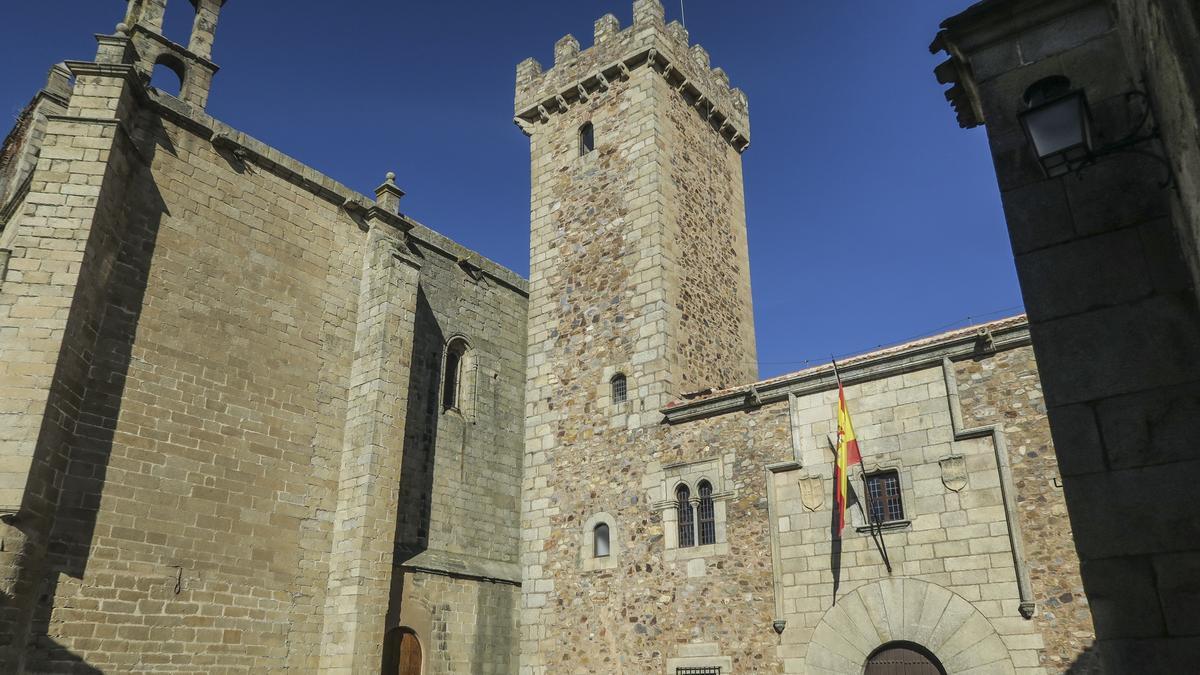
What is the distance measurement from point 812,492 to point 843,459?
2.69 ft

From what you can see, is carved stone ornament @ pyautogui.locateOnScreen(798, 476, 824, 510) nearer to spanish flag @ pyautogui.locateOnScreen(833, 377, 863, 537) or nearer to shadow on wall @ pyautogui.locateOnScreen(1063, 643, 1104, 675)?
spanish flag @ pyautogui.locateOnScreen(833, 377, 863, 537)

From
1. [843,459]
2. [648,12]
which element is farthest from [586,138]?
[843,459]

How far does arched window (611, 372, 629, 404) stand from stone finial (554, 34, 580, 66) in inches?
304

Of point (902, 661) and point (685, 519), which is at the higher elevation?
point (685, 519)

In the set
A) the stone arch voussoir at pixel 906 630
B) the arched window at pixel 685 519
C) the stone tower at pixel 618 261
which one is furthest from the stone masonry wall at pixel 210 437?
the stone arch voussoir at pixel 906 630

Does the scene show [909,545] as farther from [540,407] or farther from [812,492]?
[540,407]

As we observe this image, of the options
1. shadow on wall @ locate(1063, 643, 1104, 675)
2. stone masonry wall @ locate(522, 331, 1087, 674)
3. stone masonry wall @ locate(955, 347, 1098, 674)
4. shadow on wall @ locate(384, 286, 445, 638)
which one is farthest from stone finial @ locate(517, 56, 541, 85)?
shadow on wall @ locate(1063, 643, 1104, 675)

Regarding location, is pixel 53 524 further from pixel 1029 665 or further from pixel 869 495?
pixel 1029 665

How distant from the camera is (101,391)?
1101cm

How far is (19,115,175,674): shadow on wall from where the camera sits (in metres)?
9.91

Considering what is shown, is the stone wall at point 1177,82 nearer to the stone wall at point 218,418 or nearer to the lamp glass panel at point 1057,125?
the lamp glass panel at point 1057,125

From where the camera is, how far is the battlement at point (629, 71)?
16859 millimetres

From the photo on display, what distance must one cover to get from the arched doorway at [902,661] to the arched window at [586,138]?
1129 centimetres

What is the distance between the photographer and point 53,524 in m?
10.1
